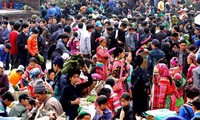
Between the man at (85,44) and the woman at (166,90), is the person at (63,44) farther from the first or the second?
the woman at (166,90)

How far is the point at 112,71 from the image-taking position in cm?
1148

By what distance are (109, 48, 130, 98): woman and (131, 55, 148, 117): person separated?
33cm

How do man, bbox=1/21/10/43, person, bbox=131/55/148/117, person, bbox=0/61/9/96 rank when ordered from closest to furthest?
person, bbox=0/61/9/96 < person, bbox=131/55/148/117 < man, bbox=1/21/10/43

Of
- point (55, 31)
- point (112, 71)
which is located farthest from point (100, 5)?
point (112, 71)

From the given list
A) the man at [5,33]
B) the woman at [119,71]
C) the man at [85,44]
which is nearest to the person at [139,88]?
the woman at [119,71]

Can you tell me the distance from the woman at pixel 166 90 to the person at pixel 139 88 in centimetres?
61

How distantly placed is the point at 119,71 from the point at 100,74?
0.97 meters

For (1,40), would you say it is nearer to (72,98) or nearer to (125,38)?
(125,38)

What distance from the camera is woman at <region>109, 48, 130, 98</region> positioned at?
11070 mm

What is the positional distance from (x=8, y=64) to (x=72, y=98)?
8.28 metres

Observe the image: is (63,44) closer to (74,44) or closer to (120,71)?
(74,44)

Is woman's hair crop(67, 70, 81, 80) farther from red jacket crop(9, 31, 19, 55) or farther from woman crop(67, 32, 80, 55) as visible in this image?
red jacket crop(9, 31, 19, 55)

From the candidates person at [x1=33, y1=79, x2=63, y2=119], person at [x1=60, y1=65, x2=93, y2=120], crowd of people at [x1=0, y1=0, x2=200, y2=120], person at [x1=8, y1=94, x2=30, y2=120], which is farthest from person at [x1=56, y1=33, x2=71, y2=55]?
person at [x1=33, y1=79, x2=63, y2=119]

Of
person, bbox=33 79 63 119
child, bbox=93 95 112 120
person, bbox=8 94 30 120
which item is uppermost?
person, bbox=33 79 63 119
